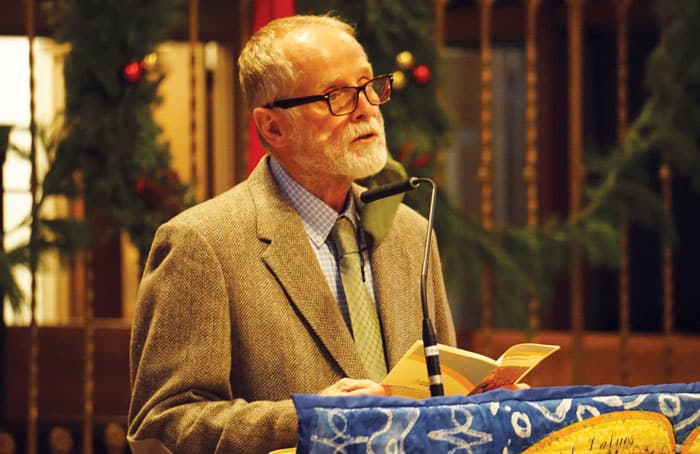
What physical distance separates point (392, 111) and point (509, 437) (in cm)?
204

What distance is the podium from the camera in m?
1.28

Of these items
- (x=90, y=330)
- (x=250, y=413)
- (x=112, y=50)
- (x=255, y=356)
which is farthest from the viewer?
(x=90, y=330)

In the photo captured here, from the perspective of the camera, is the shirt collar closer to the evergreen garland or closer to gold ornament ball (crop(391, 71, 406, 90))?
the evergreen garland

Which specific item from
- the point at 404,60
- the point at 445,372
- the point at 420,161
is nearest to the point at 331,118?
the point at 445,372

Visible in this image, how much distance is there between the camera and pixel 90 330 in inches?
133

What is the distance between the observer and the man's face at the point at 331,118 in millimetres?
1951

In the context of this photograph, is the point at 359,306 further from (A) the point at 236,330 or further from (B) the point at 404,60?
(B) the point at 404,60

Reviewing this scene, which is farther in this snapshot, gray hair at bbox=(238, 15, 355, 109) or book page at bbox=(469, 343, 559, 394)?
gray hair at bbox=(238, 15, 355, 109)

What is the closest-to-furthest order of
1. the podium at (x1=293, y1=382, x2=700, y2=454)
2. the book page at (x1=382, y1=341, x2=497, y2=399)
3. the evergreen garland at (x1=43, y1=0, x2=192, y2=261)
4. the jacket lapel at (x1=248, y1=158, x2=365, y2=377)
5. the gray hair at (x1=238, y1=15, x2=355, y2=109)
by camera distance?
1. the podium at (x1=293, y1=382, x2=700, y2=454)
2. the book page at (x1=382, y1=341, x2=497, y2=399)
3. the jacket lapel at (x1=248, y1=158, x2=365, y2=377)
4. the gray hair at (x1=238, y1=15, x2=355, y2=109)
5. the evergreen garland at (x1=43, y1=0, x2=192, y2=261)

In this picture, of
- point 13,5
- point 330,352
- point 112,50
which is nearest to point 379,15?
point 112,50

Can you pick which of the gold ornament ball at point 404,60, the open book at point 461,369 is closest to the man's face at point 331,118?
the open book at point 461,369

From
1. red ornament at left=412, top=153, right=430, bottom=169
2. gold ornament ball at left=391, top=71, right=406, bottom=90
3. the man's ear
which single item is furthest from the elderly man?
gold ornament ball at left=391, top=71, right=406, bottom=90

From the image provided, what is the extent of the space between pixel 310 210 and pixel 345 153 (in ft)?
0.41

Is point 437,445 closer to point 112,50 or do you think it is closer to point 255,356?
point 255,356
